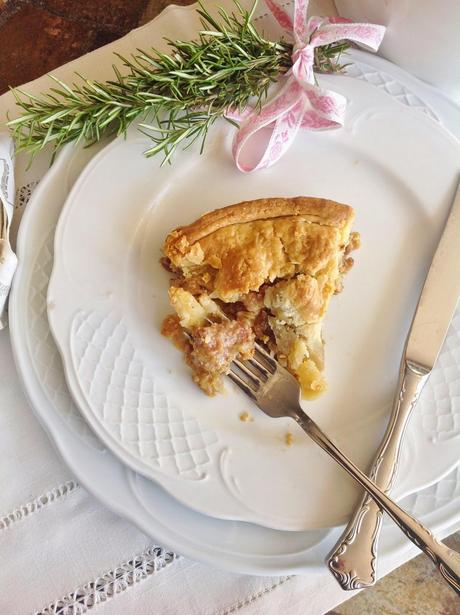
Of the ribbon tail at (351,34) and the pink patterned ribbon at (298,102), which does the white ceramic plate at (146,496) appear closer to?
the pink patterned ribbon at (298,102)

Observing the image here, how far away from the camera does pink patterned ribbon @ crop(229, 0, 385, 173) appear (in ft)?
5.21

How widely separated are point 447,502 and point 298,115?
A: 1.02 meters

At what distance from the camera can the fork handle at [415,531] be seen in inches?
53.3

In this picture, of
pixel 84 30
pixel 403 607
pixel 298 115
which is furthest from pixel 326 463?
pixel 84 30

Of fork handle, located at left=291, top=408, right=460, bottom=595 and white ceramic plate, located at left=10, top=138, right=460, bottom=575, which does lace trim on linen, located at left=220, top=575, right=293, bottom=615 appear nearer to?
white ceramic plate, located at left=10, top=138, right=460, bottom=575

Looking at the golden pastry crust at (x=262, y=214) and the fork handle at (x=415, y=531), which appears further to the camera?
the golden pastry crust at (x=262, y=214)

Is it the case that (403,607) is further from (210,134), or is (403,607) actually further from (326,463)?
(210,134)

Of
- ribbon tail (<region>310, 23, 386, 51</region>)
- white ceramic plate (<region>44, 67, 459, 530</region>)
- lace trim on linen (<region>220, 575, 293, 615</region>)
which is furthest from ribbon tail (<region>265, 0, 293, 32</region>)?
lace trim on linen (<region>220, 575, 293, 615</region>)

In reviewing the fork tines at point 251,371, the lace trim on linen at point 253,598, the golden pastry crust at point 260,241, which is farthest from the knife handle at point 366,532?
the golden pastry crust at point 260,241

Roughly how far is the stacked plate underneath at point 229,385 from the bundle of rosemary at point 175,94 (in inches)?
2.9

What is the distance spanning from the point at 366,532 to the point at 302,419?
0.93 feet

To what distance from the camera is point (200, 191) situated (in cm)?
169

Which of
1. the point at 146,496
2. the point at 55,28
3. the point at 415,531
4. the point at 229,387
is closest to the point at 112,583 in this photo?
the point at 146,496

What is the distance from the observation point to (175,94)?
1.59 metres
